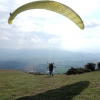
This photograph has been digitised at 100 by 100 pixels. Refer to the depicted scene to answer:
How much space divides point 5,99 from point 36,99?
2.46 metres

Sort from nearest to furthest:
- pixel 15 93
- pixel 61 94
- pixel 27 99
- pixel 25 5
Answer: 1. pixel 25 5
2. pixel 27 99
3. pixel 61 94
4. pixel 15 93

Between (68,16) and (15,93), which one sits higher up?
(68,16)

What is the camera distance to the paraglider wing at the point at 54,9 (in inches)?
632

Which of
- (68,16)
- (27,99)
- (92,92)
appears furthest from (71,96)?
(68,16)

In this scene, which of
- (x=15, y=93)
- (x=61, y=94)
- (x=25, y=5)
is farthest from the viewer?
(x=15, y=93)

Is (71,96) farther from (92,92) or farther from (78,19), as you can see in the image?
(78,19)

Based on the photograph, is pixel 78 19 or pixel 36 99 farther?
pixel 78 19

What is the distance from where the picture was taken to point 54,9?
17.9 meters

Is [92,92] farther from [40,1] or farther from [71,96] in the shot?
[40,1]

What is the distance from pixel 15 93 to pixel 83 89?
6051 mm

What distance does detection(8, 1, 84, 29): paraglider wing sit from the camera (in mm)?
16047

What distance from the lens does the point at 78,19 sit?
18.1 m

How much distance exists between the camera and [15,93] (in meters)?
19.2

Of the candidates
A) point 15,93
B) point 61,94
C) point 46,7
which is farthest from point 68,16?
Result: point 15,93
